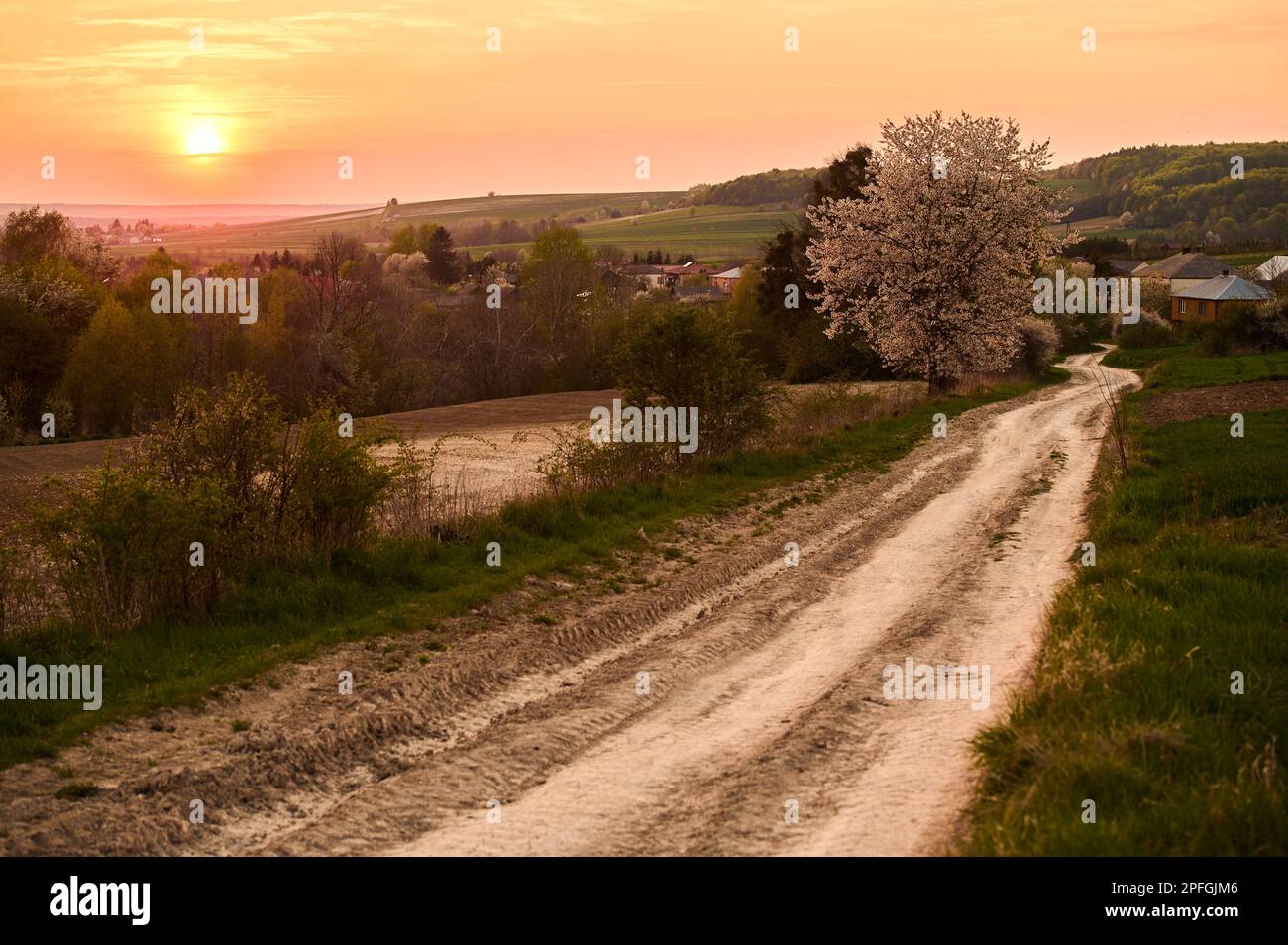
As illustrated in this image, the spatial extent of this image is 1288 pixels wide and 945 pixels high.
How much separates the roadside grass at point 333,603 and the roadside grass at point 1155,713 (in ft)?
19.3

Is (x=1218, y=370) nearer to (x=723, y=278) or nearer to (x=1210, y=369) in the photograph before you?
(x=1210, y=369)

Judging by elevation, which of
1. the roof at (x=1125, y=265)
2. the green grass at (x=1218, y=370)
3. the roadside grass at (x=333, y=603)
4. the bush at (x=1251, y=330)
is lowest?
the roadside grass at (x=333, y=603)

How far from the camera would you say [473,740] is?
8789mm

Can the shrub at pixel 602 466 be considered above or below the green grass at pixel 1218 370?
below

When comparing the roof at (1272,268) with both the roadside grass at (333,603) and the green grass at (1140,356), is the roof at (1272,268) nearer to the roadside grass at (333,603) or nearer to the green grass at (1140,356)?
the green grass at (1140,356)

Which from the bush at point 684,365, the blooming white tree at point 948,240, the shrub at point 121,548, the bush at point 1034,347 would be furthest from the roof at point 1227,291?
the shrub at point 121,548

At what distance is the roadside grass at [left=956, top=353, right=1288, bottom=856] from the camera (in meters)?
6.20

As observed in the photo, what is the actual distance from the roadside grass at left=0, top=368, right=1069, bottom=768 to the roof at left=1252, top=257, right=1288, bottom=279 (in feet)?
339

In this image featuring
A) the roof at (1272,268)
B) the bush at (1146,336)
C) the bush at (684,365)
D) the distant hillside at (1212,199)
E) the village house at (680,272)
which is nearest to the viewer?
the bush at (684,365)

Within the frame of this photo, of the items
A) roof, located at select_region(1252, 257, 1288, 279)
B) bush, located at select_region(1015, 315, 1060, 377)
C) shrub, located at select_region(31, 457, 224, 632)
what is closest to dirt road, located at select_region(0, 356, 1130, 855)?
shrub, located at select_region(31, 457, 224, 632)

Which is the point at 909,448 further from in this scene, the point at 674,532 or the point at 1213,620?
the point at 1213,620

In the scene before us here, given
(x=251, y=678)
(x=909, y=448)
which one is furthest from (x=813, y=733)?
(x=909, y=448)

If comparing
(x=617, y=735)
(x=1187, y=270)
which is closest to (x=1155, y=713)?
(x=617, y=735)

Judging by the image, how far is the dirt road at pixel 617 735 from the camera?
7055 millimetres
